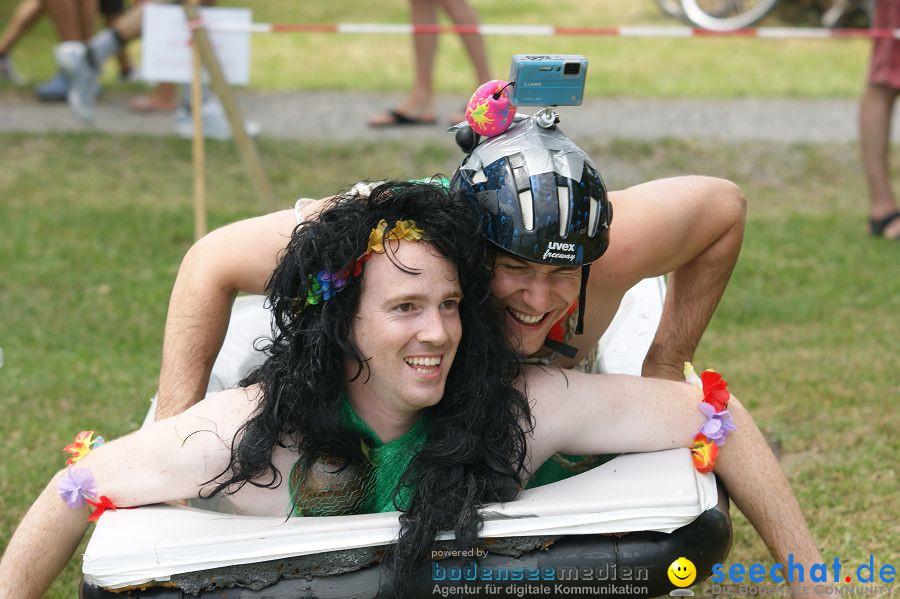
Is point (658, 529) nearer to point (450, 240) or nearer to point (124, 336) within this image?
point (450, 240)

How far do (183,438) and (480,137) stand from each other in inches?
44.8

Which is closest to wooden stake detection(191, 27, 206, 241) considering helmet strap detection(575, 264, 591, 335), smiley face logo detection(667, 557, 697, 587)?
helmet strap detection(575, 264, 591, 335)

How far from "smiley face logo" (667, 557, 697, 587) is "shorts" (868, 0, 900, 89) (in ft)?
14.4

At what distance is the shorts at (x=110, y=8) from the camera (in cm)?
1010

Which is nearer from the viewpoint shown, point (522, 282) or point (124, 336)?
point (522, 282)

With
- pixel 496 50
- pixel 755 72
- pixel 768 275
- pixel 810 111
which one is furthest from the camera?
pixel 496 50

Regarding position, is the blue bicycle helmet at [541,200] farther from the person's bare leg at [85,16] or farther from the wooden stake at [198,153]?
the person's bare leg at [85,16]

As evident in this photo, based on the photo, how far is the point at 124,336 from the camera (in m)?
5.37

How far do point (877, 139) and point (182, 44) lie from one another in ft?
12.1

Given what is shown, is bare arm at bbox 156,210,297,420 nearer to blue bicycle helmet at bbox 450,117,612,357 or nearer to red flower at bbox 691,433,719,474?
blue bicycle helmet at bbox 450,117,612,357

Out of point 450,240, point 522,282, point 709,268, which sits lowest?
point 709,268

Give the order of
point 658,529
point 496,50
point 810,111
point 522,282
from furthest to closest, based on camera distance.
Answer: point 496,50 < point 810,111 < point 522,282 < point 658,529

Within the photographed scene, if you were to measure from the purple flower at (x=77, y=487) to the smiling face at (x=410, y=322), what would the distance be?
2.18 ft

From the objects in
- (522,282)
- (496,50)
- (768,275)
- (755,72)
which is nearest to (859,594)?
(522,282)
